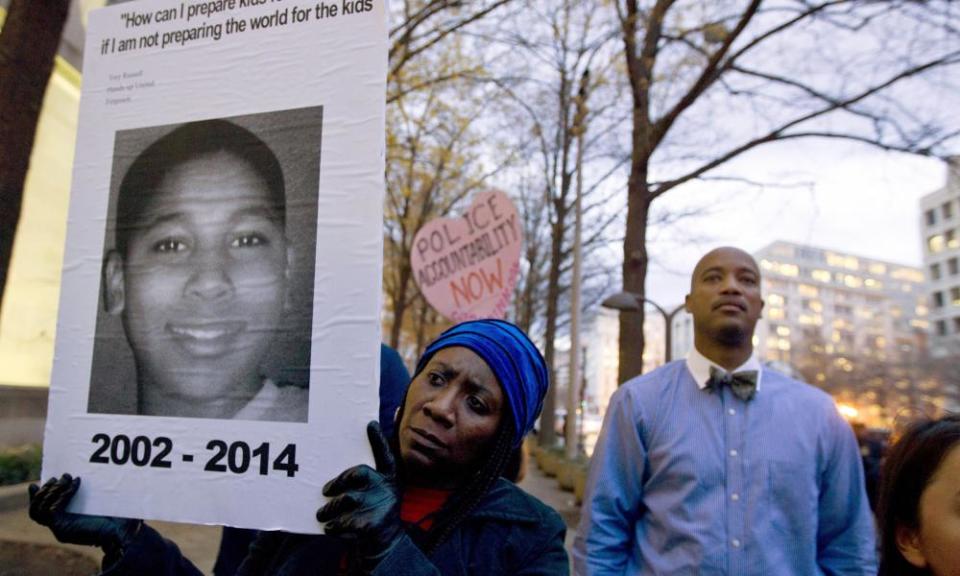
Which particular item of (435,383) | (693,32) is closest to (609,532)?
(435,383)

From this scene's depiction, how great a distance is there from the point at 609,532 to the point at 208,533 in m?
6.54

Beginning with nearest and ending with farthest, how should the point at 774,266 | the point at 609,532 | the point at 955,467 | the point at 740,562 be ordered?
1. the point at 955,467
2. the point at 740,562
3. the point at 609,532
4. the point at 774,266

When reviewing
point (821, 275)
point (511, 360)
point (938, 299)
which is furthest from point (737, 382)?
point (821, 275)

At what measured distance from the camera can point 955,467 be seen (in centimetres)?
148

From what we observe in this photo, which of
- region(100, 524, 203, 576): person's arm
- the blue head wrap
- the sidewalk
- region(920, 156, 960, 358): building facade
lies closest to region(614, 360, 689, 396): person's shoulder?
the blue head wrap

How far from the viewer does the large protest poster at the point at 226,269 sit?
153 cm

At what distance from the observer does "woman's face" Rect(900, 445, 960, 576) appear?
1.43 metres

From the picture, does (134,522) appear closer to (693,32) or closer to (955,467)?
(955,467)

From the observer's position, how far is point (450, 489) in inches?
62.9

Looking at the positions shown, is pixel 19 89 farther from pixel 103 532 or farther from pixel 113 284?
pixel 103 532

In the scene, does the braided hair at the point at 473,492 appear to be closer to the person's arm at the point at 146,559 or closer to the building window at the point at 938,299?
the person's arm at the point at 146,559

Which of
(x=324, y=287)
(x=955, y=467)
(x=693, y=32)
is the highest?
(x=693, y=32)

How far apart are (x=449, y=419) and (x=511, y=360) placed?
0.21 meters

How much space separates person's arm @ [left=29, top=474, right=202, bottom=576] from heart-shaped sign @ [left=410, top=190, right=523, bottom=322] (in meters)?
4.50
